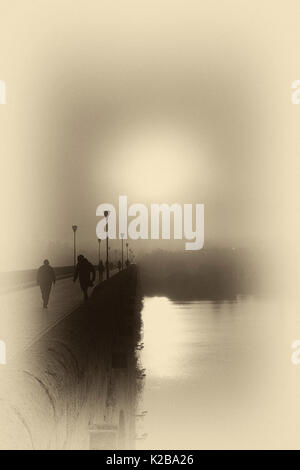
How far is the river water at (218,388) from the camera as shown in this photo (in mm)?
44156

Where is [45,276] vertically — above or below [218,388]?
above

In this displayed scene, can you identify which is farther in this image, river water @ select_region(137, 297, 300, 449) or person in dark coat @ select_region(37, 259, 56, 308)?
river water @ select_region(137, 297, 300, 449)

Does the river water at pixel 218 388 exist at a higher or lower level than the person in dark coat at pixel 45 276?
lower

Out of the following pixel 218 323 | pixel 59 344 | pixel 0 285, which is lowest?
pixel 218 323

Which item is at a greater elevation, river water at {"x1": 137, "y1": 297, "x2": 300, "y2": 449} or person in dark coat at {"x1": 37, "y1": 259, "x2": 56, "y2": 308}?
person in dark coat at {"x1": 37, "y1": 259, "x2": 56, "y2": 308}

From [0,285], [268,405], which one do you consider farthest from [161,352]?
[0,285]

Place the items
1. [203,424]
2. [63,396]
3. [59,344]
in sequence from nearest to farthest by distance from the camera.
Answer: [59,344], [63,396], [203,424]

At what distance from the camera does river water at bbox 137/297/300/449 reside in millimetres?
44156

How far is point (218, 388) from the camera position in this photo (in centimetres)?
5044

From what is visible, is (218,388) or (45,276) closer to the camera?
(45,276)

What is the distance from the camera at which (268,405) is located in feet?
170

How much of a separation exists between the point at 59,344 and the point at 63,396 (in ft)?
5.78

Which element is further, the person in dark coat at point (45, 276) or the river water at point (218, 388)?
the river water at point (218, 388)
